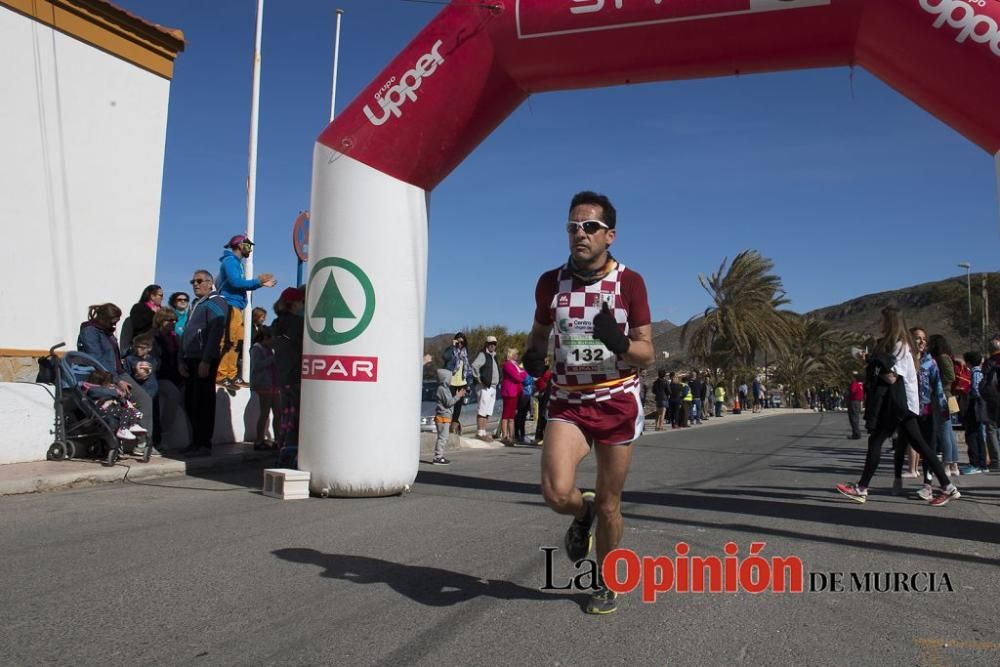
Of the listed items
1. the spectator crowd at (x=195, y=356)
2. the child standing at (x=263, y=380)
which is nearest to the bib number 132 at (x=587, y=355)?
the spectator crowd at (x=195, y=356)

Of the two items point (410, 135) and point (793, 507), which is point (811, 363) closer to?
point (793, 507)

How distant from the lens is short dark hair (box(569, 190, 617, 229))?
159 inches

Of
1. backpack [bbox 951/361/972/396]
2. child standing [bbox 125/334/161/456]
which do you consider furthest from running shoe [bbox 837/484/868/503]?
child standing [bbox 125/334/161/456]

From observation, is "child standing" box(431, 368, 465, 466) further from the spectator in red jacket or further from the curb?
the spectator in red jacket

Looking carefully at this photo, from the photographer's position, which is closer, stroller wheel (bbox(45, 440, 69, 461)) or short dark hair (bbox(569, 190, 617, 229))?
short dark hair (bbox(569, 190, 617, 229))

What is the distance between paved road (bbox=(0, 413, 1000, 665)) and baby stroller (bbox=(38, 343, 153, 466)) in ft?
2.98

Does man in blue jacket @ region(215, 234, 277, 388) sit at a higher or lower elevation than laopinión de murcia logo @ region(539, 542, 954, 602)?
higher

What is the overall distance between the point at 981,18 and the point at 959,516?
13.3ft

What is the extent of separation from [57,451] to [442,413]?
4.75 meters

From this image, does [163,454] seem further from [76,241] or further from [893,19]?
[893,19]

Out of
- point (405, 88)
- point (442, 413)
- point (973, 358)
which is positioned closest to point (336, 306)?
point (405, 88)

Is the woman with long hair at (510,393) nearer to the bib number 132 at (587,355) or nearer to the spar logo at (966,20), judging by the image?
the spar logo at (966,20)

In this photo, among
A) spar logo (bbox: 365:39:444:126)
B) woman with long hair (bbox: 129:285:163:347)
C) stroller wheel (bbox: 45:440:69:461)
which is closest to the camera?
spar logo (bbox: 365:39:444:126)

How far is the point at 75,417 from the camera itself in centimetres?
830
